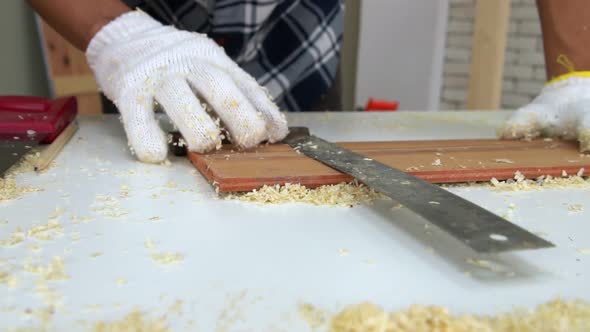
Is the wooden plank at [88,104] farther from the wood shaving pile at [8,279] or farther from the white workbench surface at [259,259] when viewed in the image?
the wood shaving pile at [8,279]

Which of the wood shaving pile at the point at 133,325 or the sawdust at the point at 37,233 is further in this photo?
the sawdust at the point at 37,233

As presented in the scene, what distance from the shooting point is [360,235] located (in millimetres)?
493

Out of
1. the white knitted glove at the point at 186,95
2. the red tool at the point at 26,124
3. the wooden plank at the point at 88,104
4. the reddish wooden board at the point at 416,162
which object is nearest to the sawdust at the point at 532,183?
the reddish wooden board at the point at 416,162

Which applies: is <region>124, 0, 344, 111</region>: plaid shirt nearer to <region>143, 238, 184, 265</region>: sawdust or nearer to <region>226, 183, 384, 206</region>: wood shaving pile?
<region>226, 183, 384, 206</region>: wood shaving pile

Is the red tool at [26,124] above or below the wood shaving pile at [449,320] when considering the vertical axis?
above

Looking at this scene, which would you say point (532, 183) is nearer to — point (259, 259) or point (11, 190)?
point (259, 259)

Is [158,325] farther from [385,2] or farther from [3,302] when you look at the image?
[385,2]

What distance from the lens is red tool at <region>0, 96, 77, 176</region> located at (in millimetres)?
737

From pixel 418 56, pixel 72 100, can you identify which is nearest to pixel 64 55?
pixel 72 100

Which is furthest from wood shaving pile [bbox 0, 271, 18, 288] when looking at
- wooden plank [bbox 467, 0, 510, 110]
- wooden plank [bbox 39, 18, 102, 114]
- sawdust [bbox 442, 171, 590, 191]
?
wooden plank [bbox 467, 0, 510, 110]

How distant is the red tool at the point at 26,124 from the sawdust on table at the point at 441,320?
0.52 metres

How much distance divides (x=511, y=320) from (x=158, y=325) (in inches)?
8.6

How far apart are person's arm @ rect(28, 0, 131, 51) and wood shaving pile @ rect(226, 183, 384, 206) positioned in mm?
461

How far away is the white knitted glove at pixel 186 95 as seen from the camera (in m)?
0.75
